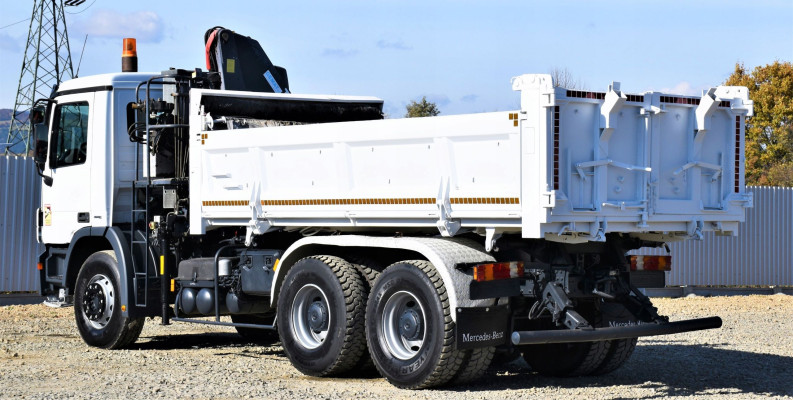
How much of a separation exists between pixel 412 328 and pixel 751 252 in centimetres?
1695

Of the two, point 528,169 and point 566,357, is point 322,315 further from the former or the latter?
point 528,169

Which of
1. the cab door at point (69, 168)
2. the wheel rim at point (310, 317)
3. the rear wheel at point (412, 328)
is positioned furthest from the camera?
the cab door at point (69, 168)

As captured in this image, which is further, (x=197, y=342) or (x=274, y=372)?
(x=197, y=342)

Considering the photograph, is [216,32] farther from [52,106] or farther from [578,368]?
[578,368]

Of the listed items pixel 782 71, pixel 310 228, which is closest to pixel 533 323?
pixel 310 228

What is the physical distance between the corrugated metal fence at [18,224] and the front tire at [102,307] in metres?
5.98

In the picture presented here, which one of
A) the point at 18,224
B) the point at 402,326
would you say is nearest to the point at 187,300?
the point at 402,326

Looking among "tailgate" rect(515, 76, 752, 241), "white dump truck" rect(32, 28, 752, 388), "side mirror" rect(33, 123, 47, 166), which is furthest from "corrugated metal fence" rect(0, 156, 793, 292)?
"side mirror" rect(33, 123, 47, 166)

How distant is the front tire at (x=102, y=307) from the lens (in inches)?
501

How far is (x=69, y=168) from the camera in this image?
1341cm

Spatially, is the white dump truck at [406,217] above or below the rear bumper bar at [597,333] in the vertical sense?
above

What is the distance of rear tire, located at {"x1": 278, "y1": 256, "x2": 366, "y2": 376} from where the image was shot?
10.1 m

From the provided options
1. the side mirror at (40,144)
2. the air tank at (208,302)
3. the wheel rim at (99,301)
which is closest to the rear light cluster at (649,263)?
the air tank at (208,302)

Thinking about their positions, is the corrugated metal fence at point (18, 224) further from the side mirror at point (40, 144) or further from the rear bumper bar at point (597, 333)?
the rear bumper bar at point (597, 333)
